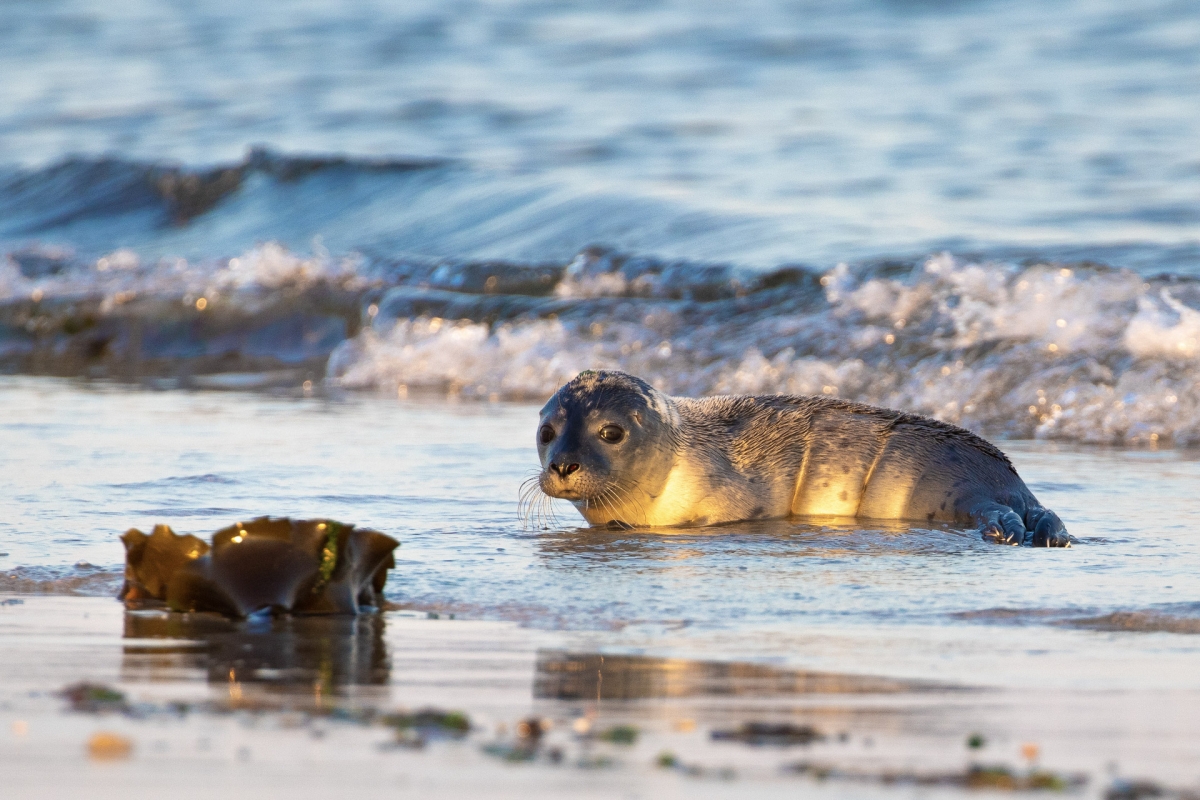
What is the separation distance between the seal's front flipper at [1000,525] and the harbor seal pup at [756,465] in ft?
0.07

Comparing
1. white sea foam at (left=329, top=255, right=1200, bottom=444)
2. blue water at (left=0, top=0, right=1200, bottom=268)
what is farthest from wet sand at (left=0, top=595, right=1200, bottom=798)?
blue water at (left=0, top=0, right=1200, bottom=268)

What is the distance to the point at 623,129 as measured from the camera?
56.7ft

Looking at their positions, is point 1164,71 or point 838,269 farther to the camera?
point 1164,71

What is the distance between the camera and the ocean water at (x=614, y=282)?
4.81 metres

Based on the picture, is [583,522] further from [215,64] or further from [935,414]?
[215,64]

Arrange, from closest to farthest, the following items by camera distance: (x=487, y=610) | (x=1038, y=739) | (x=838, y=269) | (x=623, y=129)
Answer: (x=1038, y=739), (x=487, y=610), (x=838, y=269), (x=623, y=129)

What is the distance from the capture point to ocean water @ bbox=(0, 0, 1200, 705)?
4.81 m

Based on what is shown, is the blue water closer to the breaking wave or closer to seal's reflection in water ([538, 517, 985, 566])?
the breaking wave

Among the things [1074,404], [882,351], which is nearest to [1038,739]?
[1074,404]

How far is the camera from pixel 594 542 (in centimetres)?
543

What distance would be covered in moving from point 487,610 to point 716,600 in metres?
0.58

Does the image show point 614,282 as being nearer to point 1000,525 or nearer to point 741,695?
point 1000,525

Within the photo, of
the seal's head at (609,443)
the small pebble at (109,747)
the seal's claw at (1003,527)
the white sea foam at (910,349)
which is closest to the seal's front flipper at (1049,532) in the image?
the seal's claw at (1003,527)

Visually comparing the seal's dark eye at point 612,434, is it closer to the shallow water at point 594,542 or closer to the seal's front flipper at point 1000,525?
the shallow water at point 594,542
